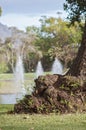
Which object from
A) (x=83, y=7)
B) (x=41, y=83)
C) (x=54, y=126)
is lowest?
(x=54, y=126)

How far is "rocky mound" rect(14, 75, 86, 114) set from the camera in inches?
393

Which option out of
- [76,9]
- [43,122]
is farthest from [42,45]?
[43,122]

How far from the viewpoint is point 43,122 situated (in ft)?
27.7

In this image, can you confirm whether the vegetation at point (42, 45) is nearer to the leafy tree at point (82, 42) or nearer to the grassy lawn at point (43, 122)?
the leafy tree at point (82, 42)

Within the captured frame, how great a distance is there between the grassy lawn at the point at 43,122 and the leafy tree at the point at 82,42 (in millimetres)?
1711

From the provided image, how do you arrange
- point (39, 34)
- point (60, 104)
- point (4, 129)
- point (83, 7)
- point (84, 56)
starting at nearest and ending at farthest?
point (4, 129), point (60, 104), point (84, 56), point (83, 7), point (39, 34)

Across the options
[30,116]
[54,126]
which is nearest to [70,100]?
[30,116]

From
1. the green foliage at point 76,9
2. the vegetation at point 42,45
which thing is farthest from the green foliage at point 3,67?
the green foliage at point 76,9

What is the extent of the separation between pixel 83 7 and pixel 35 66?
2205 inches

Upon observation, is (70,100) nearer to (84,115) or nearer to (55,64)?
(84,115)

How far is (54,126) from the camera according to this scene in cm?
786

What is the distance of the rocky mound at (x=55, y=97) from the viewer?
9992mm

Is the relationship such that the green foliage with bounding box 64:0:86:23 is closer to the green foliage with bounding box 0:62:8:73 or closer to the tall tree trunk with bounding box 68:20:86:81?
the tall tree trunk with bounding box 68:20:86:81

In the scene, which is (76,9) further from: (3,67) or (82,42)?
(3,67)
